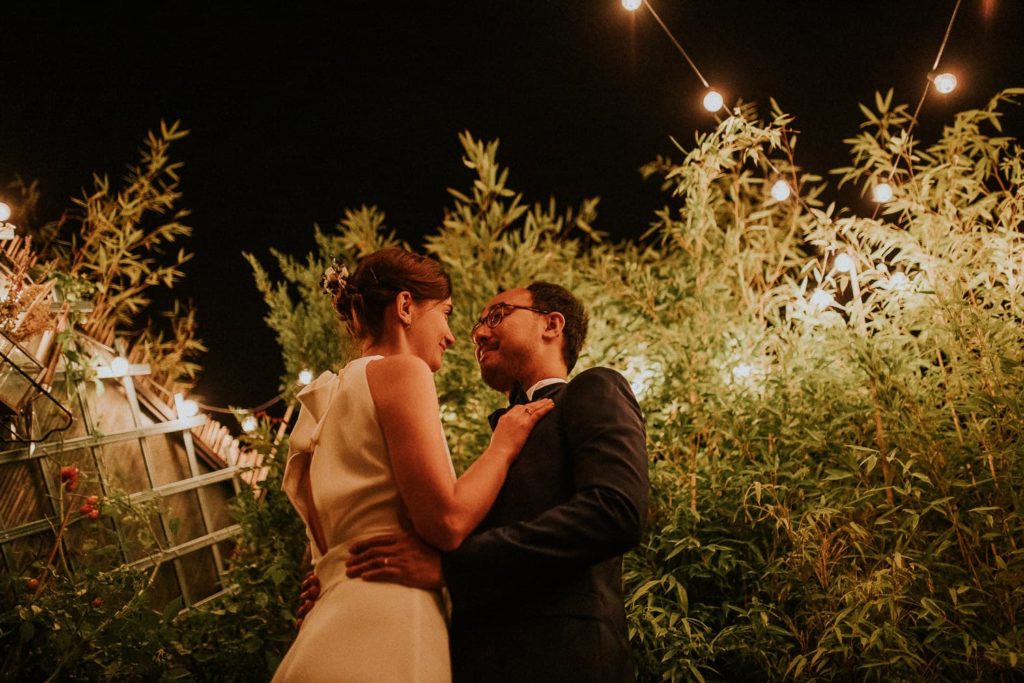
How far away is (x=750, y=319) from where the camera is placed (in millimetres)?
3645

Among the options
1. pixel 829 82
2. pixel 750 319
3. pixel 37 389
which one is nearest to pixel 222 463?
pixel 37 389

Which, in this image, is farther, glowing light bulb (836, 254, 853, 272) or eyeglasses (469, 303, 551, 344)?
glowing light bulb (836, 254, 853, 272)

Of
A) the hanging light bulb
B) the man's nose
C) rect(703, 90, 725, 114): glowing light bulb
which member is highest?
rect(703, 90, 725, 114): glowing light bulb

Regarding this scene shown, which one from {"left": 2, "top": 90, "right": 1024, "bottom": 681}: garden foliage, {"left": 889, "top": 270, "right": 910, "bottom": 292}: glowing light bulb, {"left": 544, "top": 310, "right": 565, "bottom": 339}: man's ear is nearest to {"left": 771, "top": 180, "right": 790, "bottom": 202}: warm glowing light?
{"left": 2, "top": 90, "right": 1024, "bottom": 681}: garden foliage

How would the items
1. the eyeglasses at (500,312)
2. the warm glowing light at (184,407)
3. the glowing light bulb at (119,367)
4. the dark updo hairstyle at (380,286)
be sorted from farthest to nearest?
the warm glowing light at (184,407)
the glowing light bulb at (119,367)
the eyeglasses at (500,312)
the dark updo hairstyle at (380,286)

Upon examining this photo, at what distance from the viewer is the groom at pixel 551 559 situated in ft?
4.67

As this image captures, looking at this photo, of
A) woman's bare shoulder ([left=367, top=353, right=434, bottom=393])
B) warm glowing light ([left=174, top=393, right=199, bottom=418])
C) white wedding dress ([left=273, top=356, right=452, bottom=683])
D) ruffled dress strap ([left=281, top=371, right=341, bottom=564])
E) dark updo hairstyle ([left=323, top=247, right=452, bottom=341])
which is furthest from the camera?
warm glowing light ([left=174, top=393, right=199, bottom=418])

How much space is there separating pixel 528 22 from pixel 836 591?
13.3 feet

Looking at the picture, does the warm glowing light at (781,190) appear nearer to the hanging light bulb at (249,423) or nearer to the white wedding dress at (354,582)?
the white wedding dress at (354,582)

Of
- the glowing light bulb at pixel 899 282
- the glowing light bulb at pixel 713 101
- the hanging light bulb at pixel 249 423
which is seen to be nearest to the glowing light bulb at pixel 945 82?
the glowing light bulb at pixel 713 101

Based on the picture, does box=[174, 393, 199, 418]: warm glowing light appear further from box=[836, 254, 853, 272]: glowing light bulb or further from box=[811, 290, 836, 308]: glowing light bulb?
box=[836, 254, 853, 272]: glowing light bulb

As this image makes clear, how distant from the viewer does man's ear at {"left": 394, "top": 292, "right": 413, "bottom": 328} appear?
1.70 metres

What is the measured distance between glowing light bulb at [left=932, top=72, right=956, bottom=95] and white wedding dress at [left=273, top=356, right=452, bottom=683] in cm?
282

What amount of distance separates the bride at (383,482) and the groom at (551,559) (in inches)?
1.8
